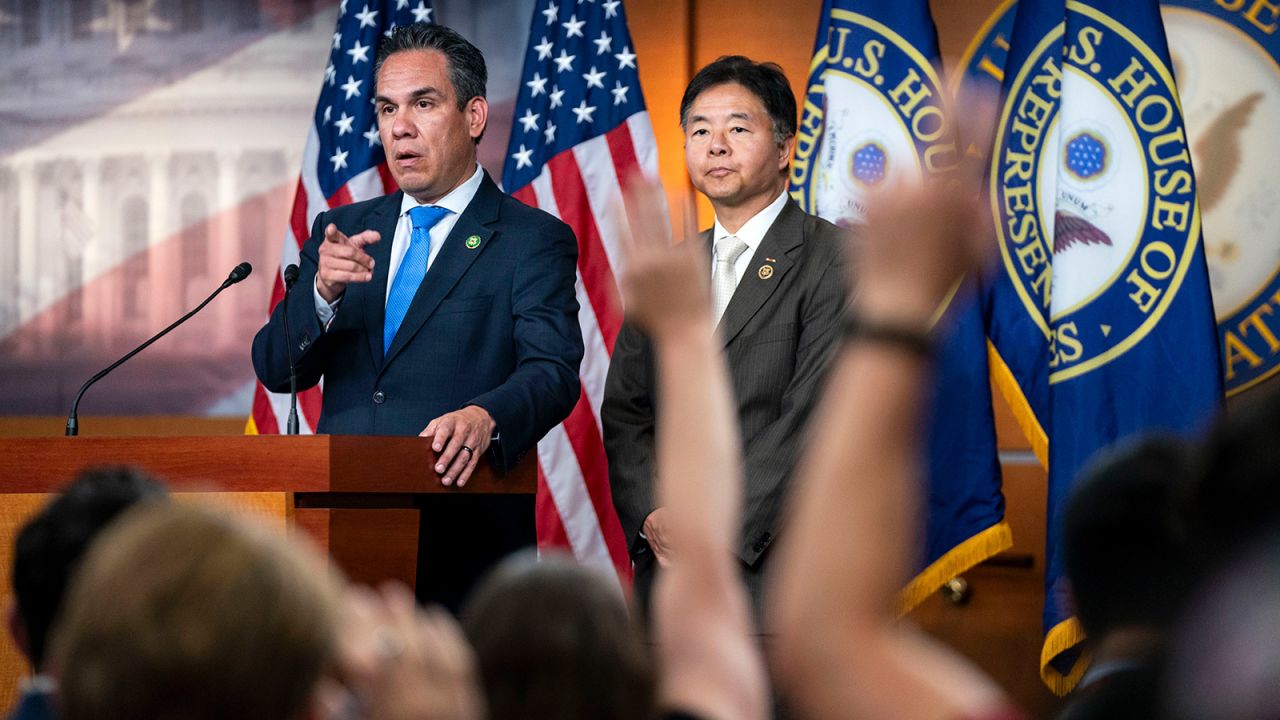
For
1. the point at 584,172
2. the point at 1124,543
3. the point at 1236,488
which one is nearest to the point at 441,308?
the point at 584,172

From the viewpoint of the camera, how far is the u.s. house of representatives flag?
13.1 feet

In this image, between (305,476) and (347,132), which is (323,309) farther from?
(347,132)

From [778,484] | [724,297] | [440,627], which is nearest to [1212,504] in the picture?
[440,627]

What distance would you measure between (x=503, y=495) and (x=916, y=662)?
6.62 feet

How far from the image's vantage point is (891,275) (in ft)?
2.81

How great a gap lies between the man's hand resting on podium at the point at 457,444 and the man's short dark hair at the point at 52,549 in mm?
1203

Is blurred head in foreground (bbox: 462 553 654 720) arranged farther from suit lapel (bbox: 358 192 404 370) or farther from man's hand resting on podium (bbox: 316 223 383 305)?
suit lapel (bbox: 358 192 404 370)

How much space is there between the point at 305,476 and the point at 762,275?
1.36 metres

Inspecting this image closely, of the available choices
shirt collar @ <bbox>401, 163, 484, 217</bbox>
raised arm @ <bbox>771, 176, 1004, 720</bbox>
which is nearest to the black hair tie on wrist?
raised arm @ <bbox>771, 176, 1004, 720</bbox>

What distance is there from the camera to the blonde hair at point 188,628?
33.3 inches

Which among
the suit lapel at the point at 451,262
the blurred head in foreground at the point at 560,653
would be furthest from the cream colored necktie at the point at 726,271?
the blurred head in foreground at the point at 560,653

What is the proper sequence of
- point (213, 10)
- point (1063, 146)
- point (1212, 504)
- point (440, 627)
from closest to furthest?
point (1212, 504) < point (440, 627) < point (1063, 146) < point (213, 10)

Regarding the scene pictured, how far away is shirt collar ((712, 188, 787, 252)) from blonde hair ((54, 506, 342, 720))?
2638 mm

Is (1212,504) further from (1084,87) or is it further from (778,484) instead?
(1084,87)
